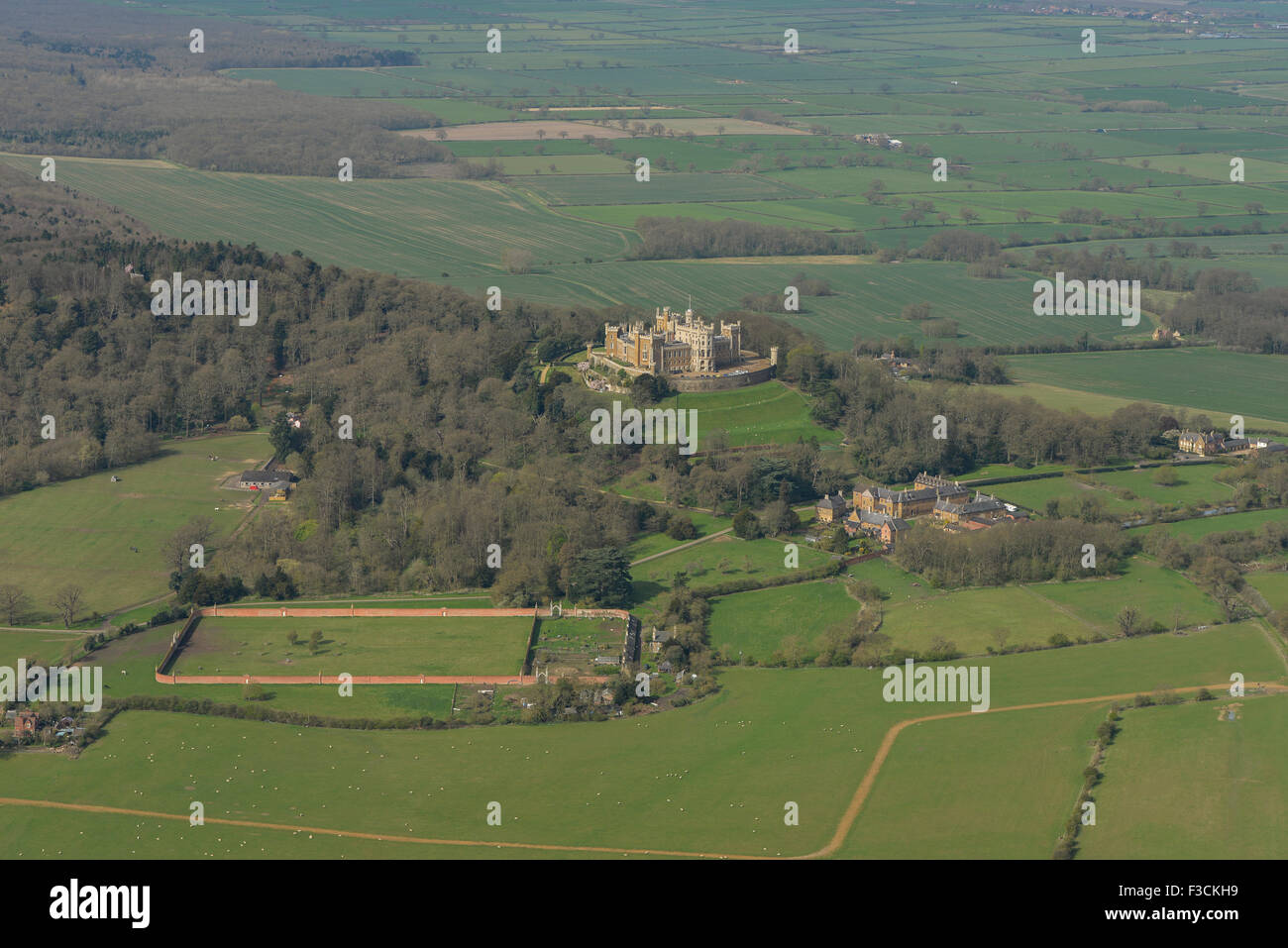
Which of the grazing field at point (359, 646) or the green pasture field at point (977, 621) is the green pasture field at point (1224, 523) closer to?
the green pasture field at point (977, 621)

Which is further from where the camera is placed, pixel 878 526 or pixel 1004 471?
pixel 1004 471

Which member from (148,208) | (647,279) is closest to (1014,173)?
(647,279)

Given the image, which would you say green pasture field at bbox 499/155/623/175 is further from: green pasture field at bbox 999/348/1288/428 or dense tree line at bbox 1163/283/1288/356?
green pasture field at bbox 999/348/1288/428

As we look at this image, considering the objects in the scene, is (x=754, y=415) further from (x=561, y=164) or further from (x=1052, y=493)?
(x=561, y=164)

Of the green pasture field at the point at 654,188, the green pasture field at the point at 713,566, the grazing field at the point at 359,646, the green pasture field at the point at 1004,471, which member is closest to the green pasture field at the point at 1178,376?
the green pasture field at the point at 1004,471

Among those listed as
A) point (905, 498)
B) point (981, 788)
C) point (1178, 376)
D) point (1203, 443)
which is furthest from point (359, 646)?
point (1178, 376)

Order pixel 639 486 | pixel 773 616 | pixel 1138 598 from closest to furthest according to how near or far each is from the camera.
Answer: pixel 773 616 → pixel 1138 598 → pixel 639 486
